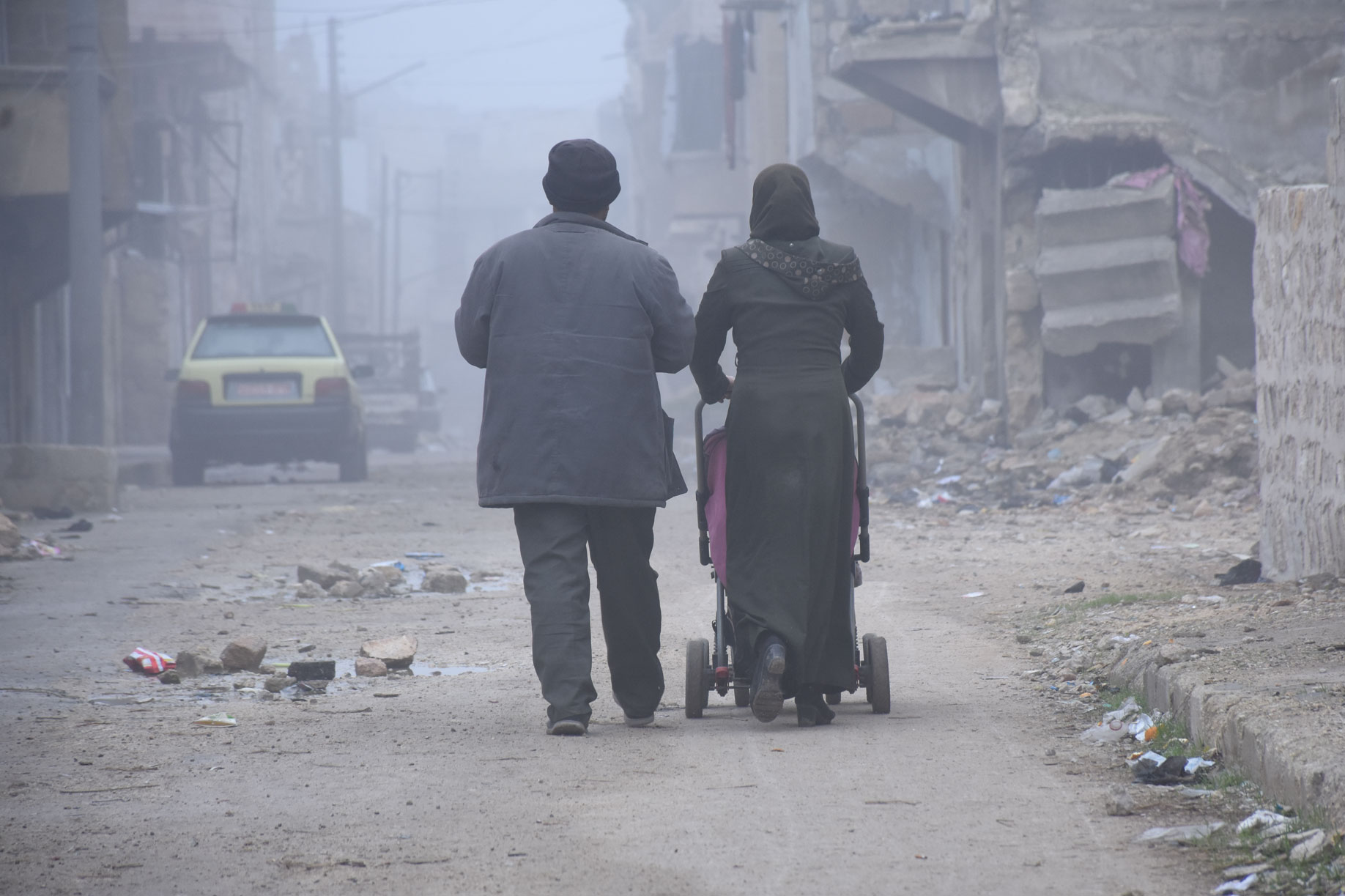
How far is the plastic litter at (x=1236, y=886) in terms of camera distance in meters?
2.84

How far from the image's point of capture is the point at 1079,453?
13.5 meters

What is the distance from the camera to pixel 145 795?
376 centimetres

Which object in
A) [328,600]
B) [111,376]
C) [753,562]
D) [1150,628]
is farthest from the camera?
[111,376]

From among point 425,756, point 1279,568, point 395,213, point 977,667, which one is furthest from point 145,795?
point 395,213

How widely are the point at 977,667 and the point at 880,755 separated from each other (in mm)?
1667

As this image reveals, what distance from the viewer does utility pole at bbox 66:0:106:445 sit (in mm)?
14727

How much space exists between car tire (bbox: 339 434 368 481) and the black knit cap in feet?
38.7

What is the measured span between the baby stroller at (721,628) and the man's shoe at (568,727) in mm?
385

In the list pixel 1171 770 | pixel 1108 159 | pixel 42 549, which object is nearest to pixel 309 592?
pixel 42 549

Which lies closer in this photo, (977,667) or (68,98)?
Answer: (977,667)

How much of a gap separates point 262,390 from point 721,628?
11.5m

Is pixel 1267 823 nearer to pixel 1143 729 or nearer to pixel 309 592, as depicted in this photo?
pixel 1143 729

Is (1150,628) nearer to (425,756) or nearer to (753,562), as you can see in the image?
(753,562)

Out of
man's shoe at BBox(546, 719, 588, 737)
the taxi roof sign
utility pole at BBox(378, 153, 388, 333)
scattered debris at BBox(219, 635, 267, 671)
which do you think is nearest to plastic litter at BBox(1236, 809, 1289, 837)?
man's shoe at BBox(546, 719, 588, 737)
